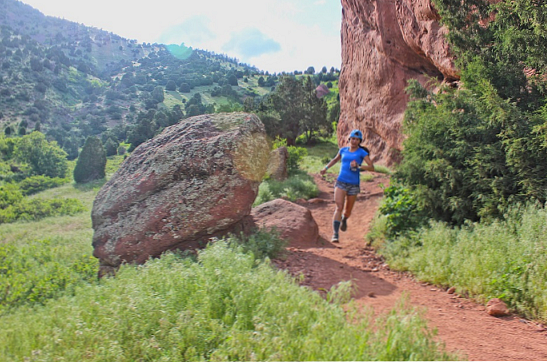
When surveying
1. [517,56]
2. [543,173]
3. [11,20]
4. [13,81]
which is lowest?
[543,173]

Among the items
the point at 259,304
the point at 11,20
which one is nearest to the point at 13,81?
the point at 259,304

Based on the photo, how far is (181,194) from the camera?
6.05m

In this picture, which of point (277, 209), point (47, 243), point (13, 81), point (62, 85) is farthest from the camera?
point (62, 85)

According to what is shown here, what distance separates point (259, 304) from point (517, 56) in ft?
23.2

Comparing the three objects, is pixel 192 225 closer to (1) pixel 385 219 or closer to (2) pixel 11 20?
(1) pixel 385 219

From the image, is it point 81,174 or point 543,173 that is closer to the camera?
point 543,173

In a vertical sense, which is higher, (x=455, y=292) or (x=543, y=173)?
(x=543, y=173)

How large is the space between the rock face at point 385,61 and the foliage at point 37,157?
92.3ft

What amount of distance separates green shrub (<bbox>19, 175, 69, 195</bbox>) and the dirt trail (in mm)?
29379

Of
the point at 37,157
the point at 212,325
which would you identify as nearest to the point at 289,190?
the point at 212,325

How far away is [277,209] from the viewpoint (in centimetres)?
846

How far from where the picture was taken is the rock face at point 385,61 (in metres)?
11.6

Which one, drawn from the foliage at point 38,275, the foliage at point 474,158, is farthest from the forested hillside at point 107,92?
the foliage at point 474,158

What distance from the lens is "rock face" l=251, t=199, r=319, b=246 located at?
24.7 ft
